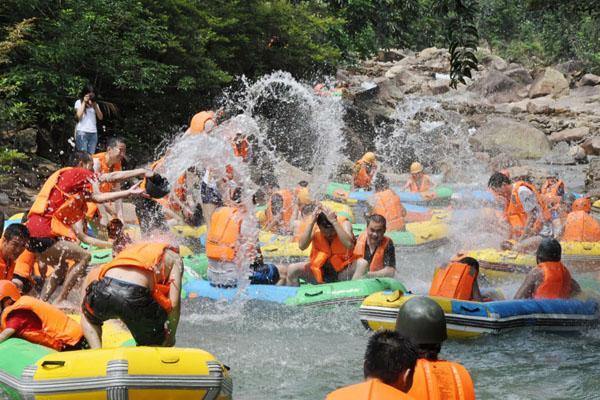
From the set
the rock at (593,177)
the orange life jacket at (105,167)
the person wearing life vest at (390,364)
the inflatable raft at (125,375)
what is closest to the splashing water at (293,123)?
the rock at (593,177)

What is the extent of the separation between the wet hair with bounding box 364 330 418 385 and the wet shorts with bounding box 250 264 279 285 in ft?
19.9

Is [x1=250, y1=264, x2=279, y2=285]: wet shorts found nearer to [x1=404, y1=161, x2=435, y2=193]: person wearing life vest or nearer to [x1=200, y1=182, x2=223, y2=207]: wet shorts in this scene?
[x1=200, y1=182, x2=223, y2=207]: wet shorts

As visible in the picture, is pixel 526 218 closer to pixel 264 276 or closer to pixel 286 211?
pixel 286 211

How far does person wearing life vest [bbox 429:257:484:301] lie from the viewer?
9211mm

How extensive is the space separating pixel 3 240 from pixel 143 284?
2.35 metres

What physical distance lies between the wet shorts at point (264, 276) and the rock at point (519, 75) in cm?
2793

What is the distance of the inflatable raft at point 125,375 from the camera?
544cm

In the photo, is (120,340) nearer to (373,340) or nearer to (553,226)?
(373,340)

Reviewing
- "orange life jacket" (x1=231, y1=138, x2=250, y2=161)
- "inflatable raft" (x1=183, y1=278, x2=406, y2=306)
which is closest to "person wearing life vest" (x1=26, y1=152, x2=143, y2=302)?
"inflatable raft" (x1=183, y1=278, x2=406, y2=306)

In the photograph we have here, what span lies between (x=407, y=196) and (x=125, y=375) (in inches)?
507

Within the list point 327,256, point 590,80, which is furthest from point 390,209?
point 590,80

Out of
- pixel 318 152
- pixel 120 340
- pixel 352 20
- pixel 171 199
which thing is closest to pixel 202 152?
pixel 171 199

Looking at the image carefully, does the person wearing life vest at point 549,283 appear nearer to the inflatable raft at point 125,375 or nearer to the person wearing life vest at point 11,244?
the inflatable raft at point 125,375

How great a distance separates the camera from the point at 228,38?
798 inches
